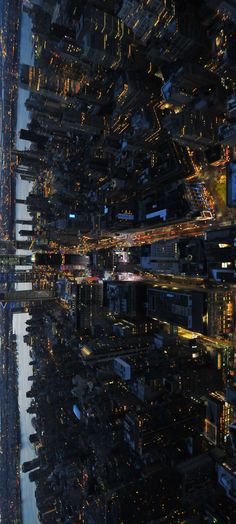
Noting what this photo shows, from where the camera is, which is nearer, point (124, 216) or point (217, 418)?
point (217, 418)

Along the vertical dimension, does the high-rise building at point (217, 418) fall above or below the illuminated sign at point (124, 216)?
below

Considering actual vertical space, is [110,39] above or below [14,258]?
above

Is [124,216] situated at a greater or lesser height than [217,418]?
greater

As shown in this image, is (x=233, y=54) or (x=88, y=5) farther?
(x=88, y=5)

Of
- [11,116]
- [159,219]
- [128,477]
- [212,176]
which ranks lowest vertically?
[128,477]

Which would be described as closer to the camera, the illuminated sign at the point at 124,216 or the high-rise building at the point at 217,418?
the high-rise building at the point at 217,418

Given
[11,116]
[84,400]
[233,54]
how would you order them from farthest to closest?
[11,116] < [84,400] < [233,54]

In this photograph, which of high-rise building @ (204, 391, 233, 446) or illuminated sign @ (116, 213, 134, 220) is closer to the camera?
high-rise building @ (204, 391, 233, 446)

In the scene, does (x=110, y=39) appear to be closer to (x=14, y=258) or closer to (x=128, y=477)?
(x=128, y=477)

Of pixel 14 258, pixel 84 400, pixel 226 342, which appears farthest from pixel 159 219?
pixel 14 258

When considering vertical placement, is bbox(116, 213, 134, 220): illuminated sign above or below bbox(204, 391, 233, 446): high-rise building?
above

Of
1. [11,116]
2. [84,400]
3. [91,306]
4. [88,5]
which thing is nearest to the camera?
[88,5]
